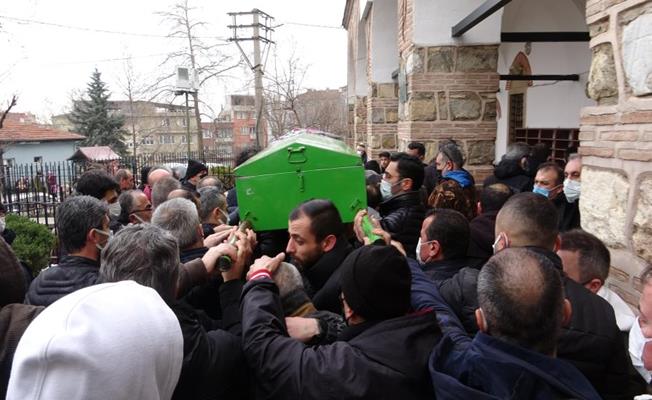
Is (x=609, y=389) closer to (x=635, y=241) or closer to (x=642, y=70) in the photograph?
(x=635, y=241)

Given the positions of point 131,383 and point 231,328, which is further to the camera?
point 231,328

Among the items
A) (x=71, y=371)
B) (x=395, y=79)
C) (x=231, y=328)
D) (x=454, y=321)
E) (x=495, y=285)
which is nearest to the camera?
(x=71, y=371)

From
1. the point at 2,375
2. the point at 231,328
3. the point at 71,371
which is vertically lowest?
the point at 231,328

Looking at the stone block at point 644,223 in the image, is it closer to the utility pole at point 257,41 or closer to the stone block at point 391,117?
the stone block at point 391,117

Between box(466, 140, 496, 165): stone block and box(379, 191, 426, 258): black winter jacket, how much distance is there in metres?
3.17

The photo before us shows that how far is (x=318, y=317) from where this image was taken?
6.72 ft

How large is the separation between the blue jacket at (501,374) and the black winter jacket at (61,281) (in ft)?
5.53

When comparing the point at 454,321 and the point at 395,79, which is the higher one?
the point at 395,79

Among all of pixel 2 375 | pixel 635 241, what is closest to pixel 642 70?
pixel 635 241

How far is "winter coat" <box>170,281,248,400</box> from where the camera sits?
68.9 inches

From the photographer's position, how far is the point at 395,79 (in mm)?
10531

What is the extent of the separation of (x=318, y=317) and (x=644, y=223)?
170cm

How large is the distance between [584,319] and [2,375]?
1.98 metres

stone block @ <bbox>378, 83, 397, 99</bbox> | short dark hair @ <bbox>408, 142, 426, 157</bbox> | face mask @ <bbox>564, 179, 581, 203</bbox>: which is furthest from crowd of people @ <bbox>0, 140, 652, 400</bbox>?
stone block @ <bbox>378, 83, 397, 99</bbox>
